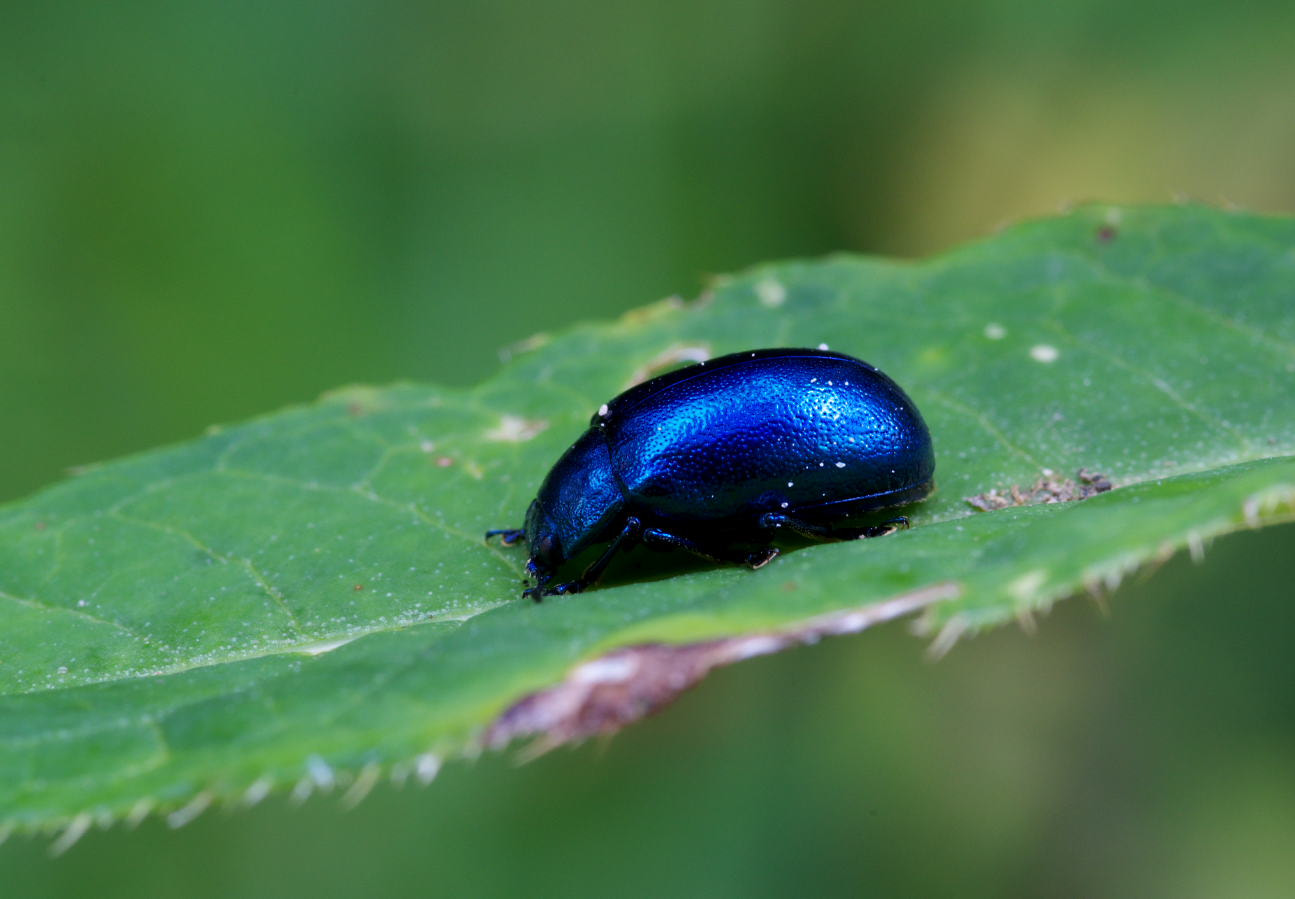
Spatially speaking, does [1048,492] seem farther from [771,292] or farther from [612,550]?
[771,292]

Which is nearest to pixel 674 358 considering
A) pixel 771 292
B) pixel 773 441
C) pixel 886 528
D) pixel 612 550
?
pixel 771 292

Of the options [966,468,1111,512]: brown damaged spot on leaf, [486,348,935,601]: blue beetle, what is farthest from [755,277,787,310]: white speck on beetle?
[966,468,1111,512]: brown damaged spot on leaf

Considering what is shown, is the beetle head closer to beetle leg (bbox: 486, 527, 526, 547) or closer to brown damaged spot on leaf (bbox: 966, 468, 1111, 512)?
beetle leg (bbox: 486, 527, 526, 547)

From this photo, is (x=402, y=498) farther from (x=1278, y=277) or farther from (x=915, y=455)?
(x=1278, y=277)

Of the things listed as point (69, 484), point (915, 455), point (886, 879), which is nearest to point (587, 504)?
point (915, 455)

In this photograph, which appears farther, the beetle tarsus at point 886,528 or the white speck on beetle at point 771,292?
the white speck on beetle at point 771,292

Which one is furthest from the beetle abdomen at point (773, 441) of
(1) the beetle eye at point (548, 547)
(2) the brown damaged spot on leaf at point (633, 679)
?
(2) the brown damaged spot on leaf at point (633, 679)

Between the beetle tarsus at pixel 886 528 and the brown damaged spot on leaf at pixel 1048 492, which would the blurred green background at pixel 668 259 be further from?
the brown damaged spot on leaf at pixel 1048 492
